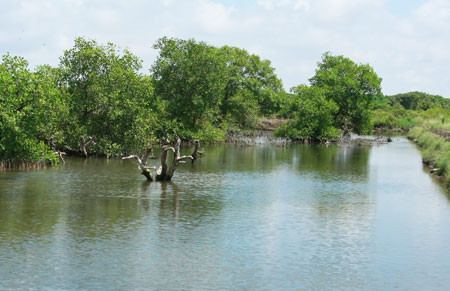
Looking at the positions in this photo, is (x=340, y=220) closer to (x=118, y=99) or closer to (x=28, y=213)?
(x=28, y=213)

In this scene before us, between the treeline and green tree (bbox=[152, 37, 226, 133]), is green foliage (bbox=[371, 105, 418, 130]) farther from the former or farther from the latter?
green tree (bbox=[152, 37, 226, 133])

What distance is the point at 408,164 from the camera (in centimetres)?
6262

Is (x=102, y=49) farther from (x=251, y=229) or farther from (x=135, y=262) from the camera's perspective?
(x=135, y=262)

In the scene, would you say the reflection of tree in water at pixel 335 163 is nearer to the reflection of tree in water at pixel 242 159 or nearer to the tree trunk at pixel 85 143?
the reflection of tree in water at pixel 242 159

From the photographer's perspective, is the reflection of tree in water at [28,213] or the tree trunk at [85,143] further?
the tree trunk at [85,143]

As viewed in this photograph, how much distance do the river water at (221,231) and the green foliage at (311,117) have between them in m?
46.5

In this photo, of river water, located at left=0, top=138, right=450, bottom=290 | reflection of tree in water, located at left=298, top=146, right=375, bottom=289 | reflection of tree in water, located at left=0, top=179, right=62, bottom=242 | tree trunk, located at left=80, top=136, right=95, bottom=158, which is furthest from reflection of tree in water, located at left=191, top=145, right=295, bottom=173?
reflection of tree in water, located at left=0, top=179, right=62, bottom=242

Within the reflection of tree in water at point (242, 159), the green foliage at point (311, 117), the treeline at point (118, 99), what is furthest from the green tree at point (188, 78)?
the green foliage at point (311, 117)

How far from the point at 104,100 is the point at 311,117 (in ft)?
152

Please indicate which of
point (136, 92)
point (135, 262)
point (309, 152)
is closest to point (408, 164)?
point (309, 152)

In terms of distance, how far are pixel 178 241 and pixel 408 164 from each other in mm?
42378

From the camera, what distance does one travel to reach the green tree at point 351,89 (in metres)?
104

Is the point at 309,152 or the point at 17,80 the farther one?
the point at 309,152

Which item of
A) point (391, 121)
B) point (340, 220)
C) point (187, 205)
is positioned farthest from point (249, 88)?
point (340, 220)
